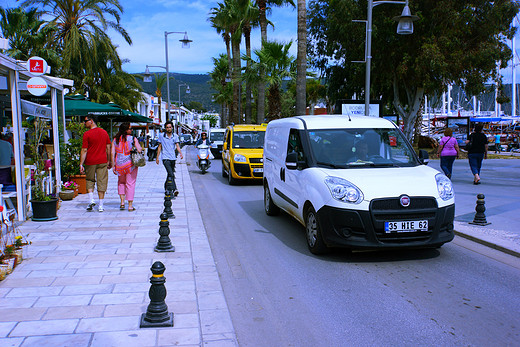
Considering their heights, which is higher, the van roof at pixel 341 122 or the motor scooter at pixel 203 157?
the van roof at pixel 341 122

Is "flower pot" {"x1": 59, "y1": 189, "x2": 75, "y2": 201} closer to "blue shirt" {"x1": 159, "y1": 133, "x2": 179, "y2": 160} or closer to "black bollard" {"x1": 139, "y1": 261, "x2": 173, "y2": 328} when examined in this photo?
"blue shirt" {"x1": 159, "y1": 133, "x2": 179, "y2": 160}

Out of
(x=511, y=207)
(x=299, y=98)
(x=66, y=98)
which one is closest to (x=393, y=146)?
(x=511, y=207)

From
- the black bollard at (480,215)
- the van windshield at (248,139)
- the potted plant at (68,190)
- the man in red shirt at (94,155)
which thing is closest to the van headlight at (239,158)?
the van windshield at (248,139)

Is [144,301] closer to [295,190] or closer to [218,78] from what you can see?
[295,190]

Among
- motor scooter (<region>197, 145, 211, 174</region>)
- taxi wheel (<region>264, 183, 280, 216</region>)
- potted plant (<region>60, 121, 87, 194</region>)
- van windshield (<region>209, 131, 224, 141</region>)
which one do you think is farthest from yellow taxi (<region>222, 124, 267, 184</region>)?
van windshield (<region>209, 131, 224, 141</region>)

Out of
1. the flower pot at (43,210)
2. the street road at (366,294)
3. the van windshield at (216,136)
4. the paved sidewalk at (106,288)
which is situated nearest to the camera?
the paved sidewalk at (106,288)

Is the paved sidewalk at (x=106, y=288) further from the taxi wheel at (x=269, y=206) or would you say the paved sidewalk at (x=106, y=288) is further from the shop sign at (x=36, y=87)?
the shop sign at (x=36, y=87)

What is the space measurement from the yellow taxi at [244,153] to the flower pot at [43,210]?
6.93 metres

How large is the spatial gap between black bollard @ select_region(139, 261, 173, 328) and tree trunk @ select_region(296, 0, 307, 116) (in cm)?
1660

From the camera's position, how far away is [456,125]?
110 ft

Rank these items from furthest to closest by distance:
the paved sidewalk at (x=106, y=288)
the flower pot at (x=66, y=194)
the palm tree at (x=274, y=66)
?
the palm tree at (x=274, y=66) → the flower pot at (x=66, y=194) → the paved sidewalk at (x=106, y=288)

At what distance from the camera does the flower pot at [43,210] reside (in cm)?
841

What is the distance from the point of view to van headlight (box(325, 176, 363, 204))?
18.7 ft

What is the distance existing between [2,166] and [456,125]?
103ft
